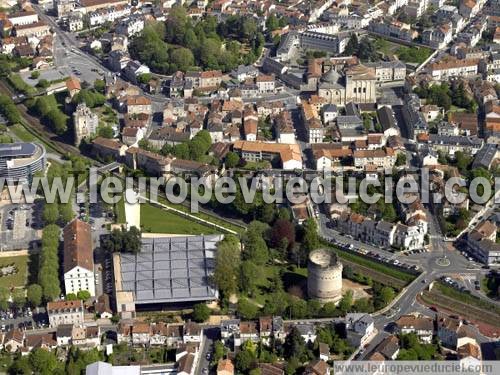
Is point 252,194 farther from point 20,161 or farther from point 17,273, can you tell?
point 20,161

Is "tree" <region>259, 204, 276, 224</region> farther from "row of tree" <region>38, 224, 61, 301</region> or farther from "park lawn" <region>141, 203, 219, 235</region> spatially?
"row of tree" <region>38, 224, 61, 301</region>

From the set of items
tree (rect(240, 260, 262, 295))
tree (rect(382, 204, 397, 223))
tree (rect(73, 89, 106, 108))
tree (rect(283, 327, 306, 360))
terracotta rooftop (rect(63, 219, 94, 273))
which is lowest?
tree (rect(283, 327, 306, 360))

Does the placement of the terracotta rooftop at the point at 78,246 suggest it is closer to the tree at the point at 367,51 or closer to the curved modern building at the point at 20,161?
the curved modern building at the point at 20,161

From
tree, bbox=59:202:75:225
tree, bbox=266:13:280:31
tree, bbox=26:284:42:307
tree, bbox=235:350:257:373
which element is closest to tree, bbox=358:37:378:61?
tree, bbox=266:13:280:31

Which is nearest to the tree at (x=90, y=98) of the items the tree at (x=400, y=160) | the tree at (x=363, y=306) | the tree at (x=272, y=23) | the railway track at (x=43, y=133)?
the railway track at (x=43, y=133)

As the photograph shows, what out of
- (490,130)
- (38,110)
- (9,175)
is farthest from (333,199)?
(38,110)
